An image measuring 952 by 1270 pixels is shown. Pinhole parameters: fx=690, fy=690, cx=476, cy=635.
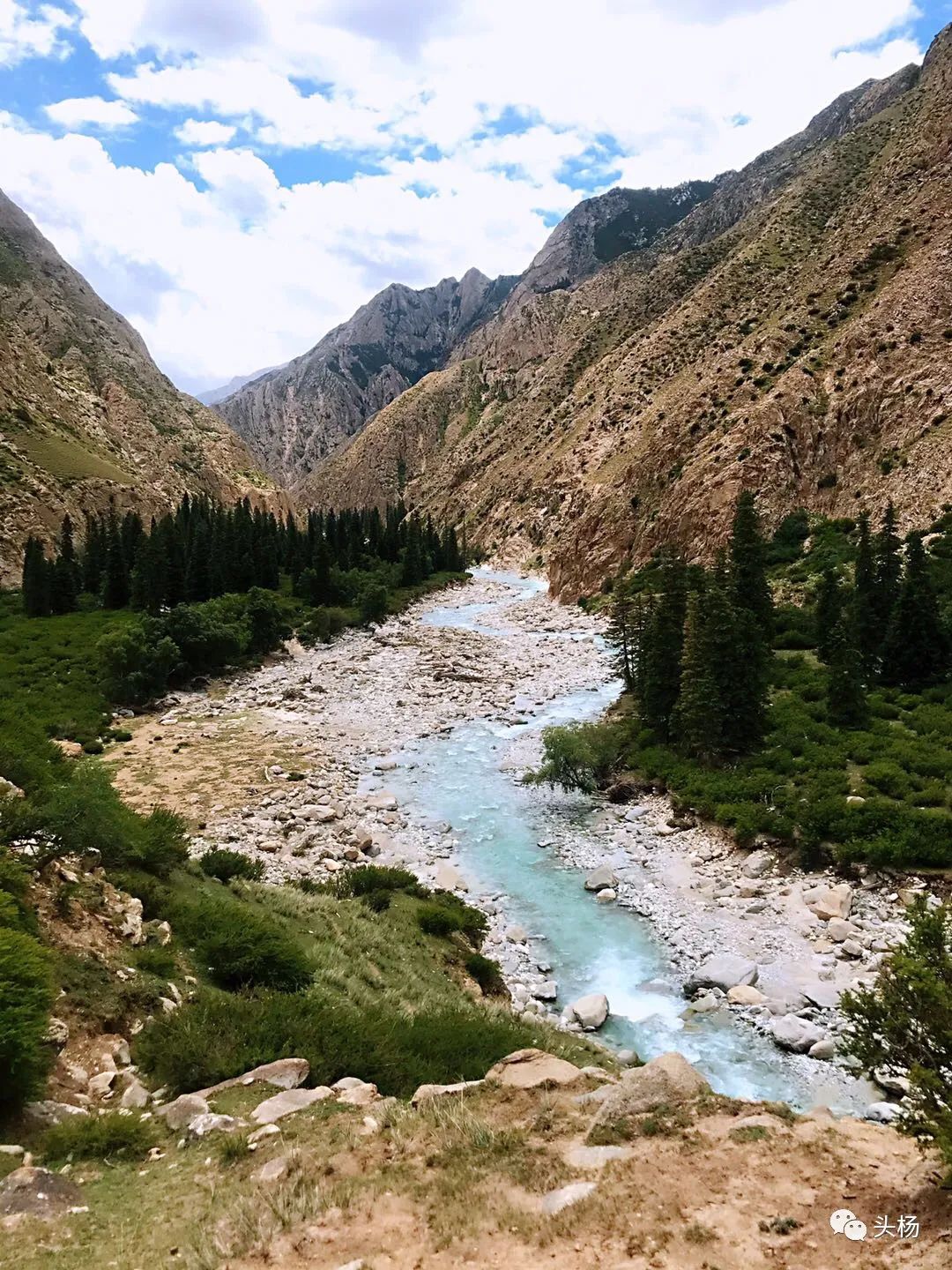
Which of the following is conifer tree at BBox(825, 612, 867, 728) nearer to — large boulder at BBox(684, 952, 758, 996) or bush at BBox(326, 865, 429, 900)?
large boulder at BBox(684, 952, 758, 996)

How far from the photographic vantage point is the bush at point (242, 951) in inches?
471

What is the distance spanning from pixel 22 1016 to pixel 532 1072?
6.24 meters

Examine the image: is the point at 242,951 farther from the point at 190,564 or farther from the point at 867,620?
the point at 190,564

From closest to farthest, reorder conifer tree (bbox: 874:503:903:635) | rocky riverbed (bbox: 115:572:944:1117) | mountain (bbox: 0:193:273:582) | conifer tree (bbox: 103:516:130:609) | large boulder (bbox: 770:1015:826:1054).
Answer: large boulder (bbox: 770:1015:826:1054), rocky riverbed (bbox: 115:572:944:1117), conifer tree (bbox: 874:503:903:635), conifer tree (bbox: 103:516:130:609), mountain (bbox: 0:193:273:582)

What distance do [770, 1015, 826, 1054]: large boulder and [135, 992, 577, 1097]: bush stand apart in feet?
15.1

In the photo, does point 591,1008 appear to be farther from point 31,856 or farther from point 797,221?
point 797,221

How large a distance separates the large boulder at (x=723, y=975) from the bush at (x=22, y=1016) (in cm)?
1190

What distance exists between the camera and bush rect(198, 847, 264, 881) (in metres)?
17.3

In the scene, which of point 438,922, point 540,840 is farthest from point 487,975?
point 540,840

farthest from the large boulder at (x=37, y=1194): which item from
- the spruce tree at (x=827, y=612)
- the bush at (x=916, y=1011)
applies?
the spruce tree at (x=827, y=612)

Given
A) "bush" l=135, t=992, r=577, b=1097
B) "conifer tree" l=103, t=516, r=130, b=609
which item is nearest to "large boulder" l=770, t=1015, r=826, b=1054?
"bush" l=135, t=992, r=577, b=1097

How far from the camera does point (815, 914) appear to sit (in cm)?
1633

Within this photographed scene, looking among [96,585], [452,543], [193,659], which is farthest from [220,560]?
[452,543]

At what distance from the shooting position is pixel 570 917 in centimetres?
1806
